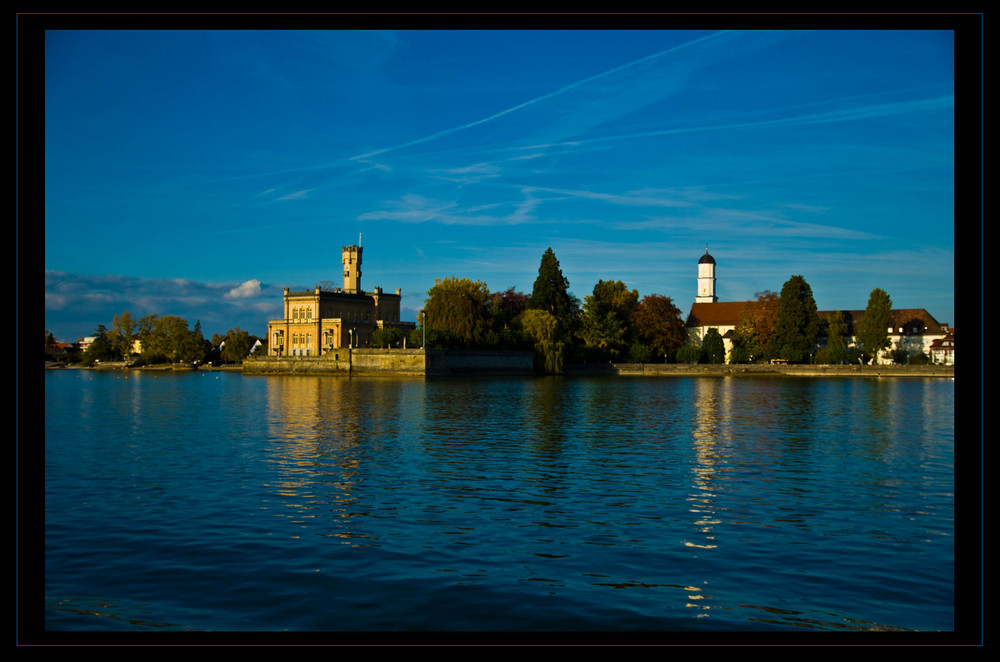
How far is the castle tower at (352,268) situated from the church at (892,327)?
46037mm

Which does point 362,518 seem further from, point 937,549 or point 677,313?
point 677,313

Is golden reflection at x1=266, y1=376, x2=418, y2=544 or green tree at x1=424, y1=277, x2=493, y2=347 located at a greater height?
green tree at x1=424, y1=277, x2=493, y2=347

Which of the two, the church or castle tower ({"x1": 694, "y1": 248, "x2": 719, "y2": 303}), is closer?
the church

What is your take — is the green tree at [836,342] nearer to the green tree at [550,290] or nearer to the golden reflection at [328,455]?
the green tree at [550,290]

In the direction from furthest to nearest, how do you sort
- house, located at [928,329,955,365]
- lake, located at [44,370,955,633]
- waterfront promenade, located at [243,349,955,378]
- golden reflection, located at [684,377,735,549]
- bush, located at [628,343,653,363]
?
house, located at [928,329,955,365]
bush, located at [628,343,653,363]
waterfront promenade, located at [243,349,955,378]
golden reflection, located at [684,377,735,549]
lake, located at [44,370,955,633]

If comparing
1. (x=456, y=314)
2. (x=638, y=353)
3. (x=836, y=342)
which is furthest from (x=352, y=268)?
(x=836, y=342)

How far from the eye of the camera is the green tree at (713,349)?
103 metres

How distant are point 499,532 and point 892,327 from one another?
353 ft

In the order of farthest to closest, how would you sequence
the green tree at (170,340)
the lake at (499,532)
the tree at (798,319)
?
the green tree at (170,340) → the tree at (798,319) → the lake at (499,532)

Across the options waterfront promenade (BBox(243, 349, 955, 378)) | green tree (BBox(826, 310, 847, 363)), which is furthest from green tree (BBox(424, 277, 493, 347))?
green tree (BBox(826, 310, 847, 363))

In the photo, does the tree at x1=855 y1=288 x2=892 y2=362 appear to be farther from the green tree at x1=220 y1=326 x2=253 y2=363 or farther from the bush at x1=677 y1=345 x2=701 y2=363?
the green tree at x1=220 y1=326 x2=253 y2=363

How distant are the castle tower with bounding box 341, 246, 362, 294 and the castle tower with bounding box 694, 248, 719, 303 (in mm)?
51942

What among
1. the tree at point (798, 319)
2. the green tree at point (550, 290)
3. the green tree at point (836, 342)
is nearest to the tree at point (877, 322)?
the green tree at point (836, 342)

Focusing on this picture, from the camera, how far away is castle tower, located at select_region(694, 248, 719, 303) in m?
133
